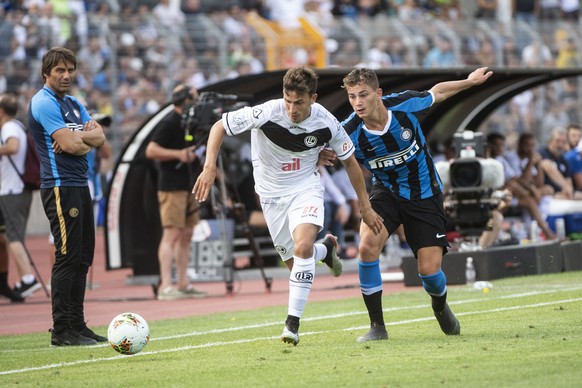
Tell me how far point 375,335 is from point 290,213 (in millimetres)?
1157

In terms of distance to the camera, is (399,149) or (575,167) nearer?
(399,149)

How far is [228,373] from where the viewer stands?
7652 millimetres

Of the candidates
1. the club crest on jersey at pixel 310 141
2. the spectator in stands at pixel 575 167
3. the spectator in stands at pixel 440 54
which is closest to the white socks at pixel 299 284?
the club crest on jersey at pixel 310 141

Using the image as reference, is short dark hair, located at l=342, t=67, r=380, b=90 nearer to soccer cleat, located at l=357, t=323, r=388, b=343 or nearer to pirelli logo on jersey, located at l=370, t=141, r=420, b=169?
pirelli logo on jersey, located at l=370, t=141, r=420, b=169

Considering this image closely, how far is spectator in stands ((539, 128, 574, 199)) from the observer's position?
21156 millimetres

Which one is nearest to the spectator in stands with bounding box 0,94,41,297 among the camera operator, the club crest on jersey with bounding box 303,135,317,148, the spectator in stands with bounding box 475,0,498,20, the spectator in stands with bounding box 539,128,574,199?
the camera operator

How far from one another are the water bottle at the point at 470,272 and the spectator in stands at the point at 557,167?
21.1ft

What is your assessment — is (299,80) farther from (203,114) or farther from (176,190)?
(176,190)

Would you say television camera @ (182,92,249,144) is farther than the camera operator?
No

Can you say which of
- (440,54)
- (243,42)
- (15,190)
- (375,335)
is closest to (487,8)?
(440,54)

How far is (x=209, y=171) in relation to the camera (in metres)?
8.61

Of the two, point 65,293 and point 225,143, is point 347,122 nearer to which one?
point 65,293

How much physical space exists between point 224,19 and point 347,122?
16550mm

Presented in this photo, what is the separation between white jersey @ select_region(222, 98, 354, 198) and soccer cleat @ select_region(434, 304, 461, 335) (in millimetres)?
1410
